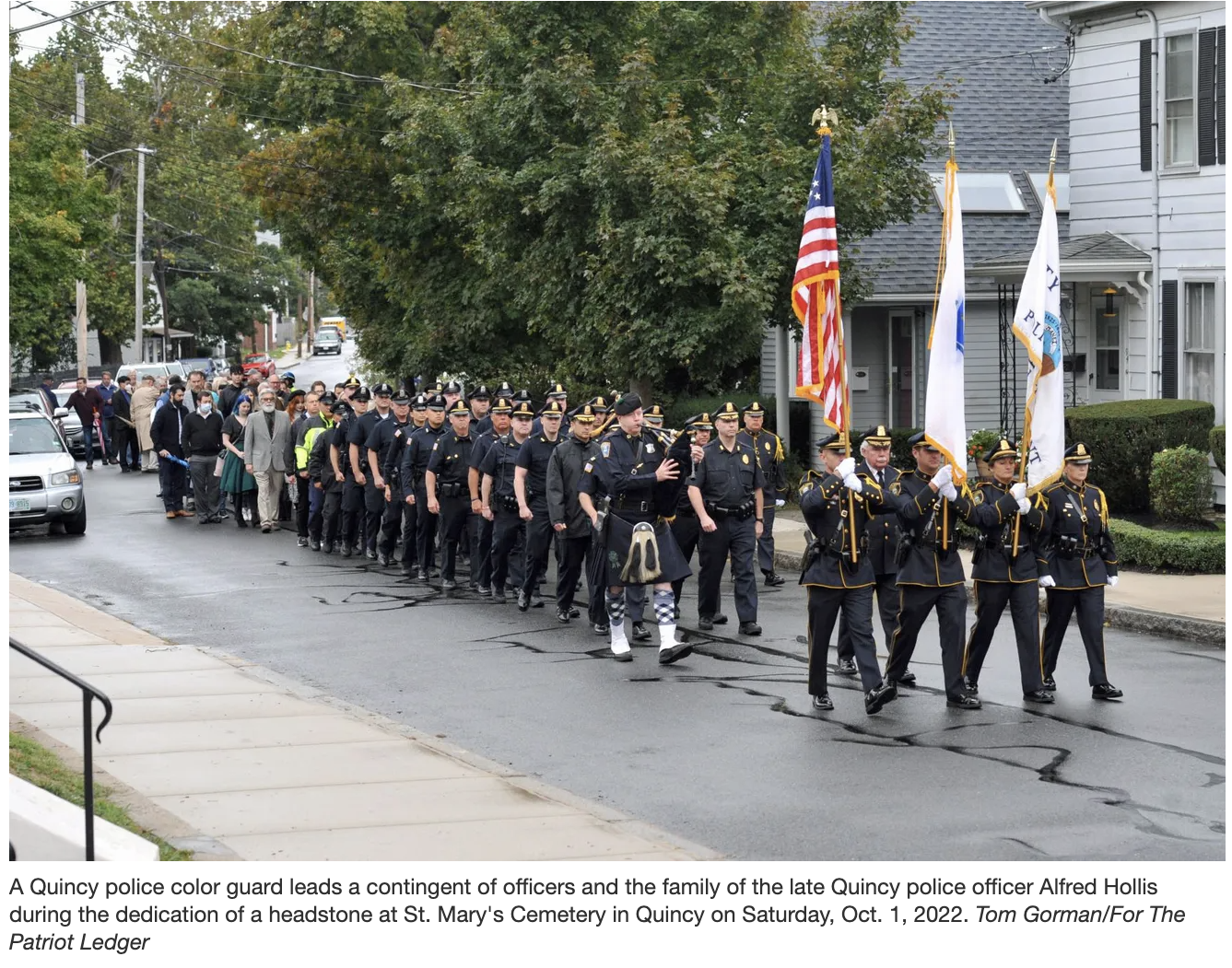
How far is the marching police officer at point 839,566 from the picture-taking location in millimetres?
11125

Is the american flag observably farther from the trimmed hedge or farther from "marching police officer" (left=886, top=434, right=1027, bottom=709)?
the trimmed hedge

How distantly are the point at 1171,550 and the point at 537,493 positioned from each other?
6.51 metres

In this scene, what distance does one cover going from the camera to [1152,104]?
20.8 m

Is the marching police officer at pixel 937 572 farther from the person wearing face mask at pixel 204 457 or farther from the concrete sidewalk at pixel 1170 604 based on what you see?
the person wearing face mask at pixel 204 457

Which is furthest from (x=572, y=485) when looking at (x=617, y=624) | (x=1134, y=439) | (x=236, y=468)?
(x=236, y=468)

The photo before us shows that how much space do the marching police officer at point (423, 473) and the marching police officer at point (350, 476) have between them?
1.71 metres

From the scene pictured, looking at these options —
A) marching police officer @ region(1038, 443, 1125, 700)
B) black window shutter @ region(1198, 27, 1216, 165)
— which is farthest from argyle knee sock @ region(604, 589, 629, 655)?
black window shutter @ region(1198, 27, 1216, 165)

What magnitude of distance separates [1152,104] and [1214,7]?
55.1 inches

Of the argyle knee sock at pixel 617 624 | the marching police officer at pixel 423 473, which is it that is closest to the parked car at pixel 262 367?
the marching police officer at pixel 423 473

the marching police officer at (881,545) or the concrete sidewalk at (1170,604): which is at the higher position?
the marching police officer at (881,545)

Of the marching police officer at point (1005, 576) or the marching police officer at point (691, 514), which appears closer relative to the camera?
the marching police officer at point (1005, 576)

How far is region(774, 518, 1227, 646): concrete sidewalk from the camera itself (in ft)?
45.2

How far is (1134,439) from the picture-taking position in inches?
769
